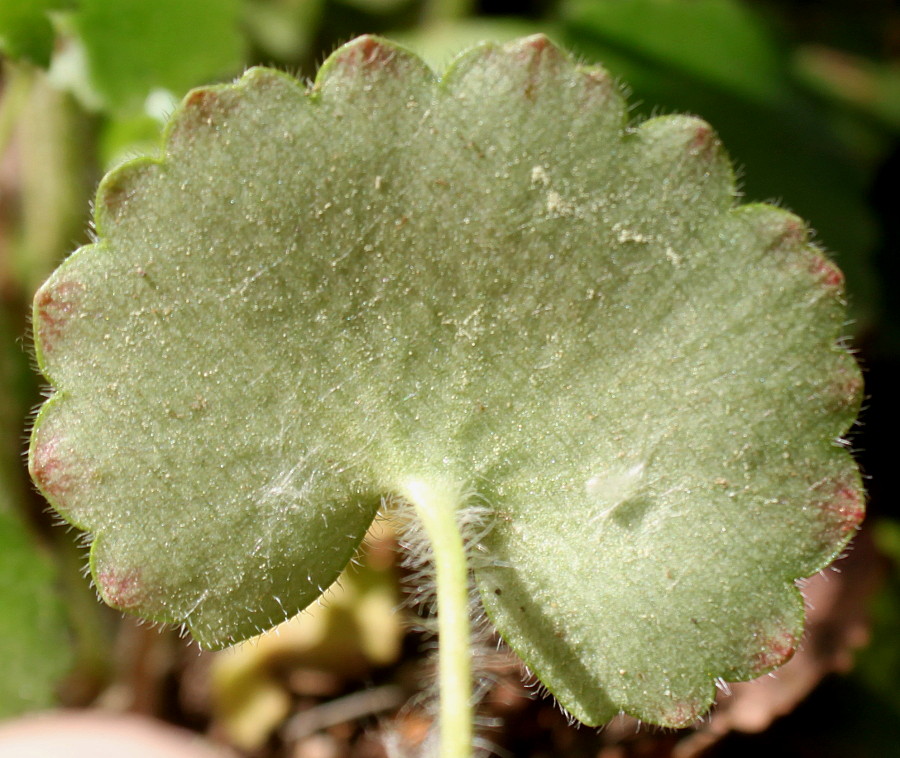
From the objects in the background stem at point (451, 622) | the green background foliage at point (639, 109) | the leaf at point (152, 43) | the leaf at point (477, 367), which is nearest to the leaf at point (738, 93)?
the green background foliage at point (639, 109)

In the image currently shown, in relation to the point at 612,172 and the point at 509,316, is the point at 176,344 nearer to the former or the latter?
the point at 509,316

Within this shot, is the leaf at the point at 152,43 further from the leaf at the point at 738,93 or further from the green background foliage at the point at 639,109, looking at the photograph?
the leaf at the point at 738,93

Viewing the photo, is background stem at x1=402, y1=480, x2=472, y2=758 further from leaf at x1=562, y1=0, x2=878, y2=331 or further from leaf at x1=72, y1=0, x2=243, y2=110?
leaf at x1=562, y1=0, x2=878, y2=331

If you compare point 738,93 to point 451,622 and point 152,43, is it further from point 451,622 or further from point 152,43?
point 451,622

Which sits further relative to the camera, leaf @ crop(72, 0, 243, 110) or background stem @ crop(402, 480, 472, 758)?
leaf @ crop(72, 0, 243, 110)

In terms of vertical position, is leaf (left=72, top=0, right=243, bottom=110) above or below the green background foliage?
above

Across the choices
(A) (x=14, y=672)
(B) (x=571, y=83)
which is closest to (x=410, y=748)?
(A) (x=14, y=672)

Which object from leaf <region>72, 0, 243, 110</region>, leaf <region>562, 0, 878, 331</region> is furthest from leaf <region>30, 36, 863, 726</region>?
leaf <region>562, 0, 878, 331</region>
